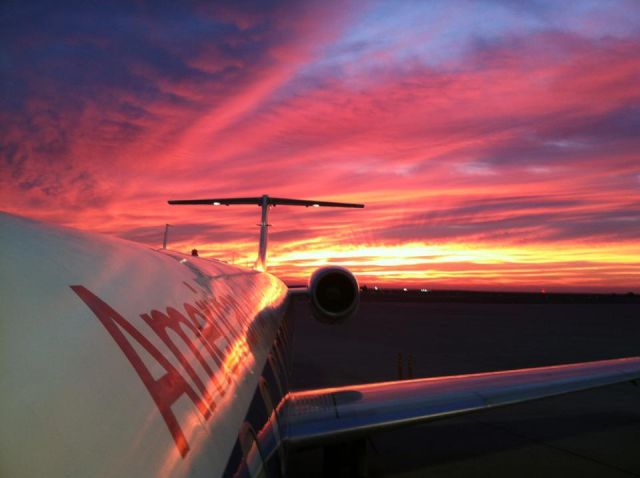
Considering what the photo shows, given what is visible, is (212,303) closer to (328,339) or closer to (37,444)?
(37,444)

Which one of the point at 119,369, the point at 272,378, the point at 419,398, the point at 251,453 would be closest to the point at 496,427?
the point at 419,398

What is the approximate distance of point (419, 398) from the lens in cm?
517

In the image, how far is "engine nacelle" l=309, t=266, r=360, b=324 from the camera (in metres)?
10.9

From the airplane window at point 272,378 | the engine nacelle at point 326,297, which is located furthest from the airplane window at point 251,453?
the engine nacelle at point 326,297

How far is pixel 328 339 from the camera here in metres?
20.7

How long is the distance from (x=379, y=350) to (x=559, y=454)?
412 inches

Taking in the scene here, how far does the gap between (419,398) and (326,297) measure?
251 inches

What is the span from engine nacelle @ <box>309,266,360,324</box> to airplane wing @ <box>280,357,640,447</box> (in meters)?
5.09

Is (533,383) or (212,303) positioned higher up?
(212,303)

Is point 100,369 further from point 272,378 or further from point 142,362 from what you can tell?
point 272,378

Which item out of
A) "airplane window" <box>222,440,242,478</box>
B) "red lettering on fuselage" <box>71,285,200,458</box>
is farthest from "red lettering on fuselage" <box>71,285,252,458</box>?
"airplane window" <box>222,440,242,478</box>

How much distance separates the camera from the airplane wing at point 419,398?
452cm

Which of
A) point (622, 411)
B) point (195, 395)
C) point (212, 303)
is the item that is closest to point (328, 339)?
point (622, 411)

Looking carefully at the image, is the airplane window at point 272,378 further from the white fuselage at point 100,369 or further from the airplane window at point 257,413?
the white fuselage at point 100,369
